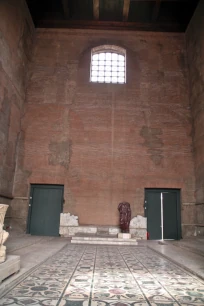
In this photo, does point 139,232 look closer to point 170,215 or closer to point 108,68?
point 170,215

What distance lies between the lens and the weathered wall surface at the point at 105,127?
10.1 metres

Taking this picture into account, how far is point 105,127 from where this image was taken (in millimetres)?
10766

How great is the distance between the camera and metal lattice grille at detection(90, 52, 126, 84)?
11.9 meters

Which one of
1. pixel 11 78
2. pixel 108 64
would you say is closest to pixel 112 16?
pixel 108 64

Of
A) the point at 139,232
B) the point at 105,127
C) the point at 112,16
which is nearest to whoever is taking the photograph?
the point at 139,232

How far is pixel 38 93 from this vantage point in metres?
11.2

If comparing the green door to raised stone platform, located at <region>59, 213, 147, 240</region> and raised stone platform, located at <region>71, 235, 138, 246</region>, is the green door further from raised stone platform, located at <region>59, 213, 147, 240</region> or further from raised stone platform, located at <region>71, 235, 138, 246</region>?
raised stone platform, located at <region>71, 235, 138, 246</region>

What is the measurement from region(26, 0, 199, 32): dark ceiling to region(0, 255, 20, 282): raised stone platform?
11831 millimetres

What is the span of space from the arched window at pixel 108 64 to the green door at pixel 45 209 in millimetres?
5533

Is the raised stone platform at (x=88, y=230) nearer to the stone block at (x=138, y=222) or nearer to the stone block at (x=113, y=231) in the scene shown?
the stone block at (x=113, y=231)

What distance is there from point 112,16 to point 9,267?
1262 centimetres

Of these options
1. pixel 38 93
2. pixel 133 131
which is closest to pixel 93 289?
pixel 133 131

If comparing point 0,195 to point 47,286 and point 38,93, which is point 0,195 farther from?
point 47,286

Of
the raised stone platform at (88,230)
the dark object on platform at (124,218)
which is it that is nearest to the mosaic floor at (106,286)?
the dark object on platform at (124,218)
